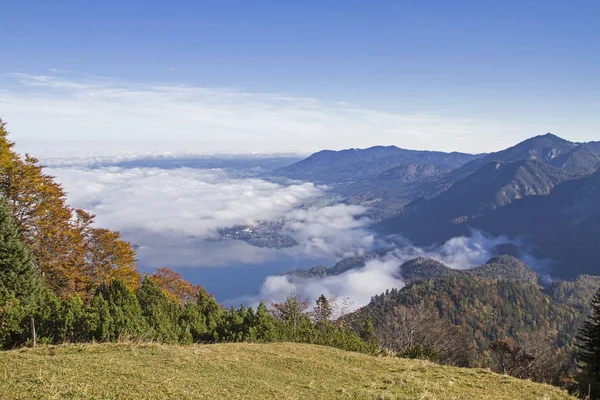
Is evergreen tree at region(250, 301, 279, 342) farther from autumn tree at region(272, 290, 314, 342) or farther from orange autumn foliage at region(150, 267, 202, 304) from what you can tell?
orange autumn foliage at region(150, 267, 202, 304)

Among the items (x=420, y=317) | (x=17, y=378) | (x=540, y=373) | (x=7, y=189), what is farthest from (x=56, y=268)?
(x=540, y=373)

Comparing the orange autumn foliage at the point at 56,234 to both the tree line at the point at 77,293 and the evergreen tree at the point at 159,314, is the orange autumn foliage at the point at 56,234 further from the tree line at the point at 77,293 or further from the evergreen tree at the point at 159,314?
the evergreen tree at the point at 159,314

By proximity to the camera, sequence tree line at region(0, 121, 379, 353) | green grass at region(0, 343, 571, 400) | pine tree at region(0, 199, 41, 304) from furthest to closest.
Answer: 1. pine tree at region(0, 199, 41, 304)
2. tree line at region(0, 121, 379, 353)
3. green grass at region(0, 343, 571, 400)

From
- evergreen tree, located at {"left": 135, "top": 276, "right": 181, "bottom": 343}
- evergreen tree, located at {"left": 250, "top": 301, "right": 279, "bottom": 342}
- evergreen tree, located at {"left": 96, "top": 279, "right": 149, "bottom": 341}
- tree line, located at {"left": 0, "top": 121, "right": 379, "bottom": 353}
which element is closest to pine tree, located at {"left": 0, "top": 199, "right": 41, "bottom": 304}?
tree line, located at {"left": 0, "top": 121, "right": 379, "bottom": 353}

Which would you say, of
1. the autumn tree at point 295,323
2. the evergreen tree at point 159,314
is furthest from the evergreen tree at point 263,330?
the evergreen tree at point 159,314

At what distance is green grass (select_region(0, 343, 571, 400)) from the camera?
12.7 meters

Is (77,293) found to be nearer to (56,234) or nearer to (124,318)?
(56,234)

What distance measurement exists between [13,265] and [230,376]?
18979 millimetres

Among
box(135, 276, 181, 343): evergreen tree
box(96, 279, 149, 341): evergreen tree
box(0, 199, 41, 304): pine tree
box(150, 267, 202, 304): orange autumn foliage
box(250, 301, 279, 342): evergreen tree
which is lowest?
box(150, 267, 202, 304): orange autumn foliage

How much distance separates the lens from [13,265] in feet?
82.9

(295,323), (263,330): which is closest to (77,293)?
(263,330)

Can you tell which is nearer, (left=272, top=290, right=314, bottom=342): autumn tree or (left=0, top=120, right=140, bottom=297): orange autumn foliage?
(left=0, top=120, right=140, bottom=297): orange autumn foliage

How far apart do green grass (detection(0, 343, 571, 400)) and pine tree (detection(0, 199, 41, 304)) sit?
8.94m

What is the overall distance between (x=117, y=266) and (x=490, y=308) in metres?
184
